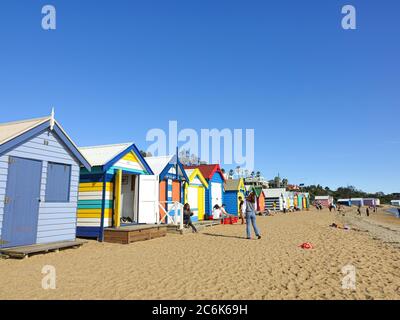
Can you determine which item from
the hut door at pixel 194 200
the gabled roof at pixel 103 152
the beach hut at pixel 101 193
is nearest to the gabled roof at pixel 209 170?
the hut door at pixel 194 200

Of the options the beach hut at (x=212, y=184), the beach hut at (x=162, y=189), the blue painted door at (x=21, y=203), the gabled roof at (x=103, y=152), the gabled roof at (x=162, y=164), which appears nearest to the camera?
the blue painted door at (x=21, y=203)

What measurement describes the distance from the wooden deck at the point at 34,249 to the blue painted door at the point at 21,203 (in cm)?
32

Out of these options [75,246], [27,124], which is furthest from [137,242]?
[27,124]

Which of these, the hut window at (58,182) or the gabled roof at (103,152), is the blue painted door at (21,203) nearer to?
the hut window at (58,182)

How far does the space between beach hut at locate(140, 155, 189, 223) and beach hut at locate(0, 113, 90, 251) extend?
3.49 metres

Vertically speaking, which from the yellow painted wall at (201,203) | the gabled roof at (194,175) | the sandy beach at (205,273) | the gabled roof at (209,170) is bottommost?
the sandy beach at (205,273)

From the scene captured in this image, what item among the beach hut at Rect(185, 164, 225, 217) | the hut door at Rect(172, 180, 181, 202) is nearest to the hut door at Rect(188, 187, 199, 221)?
the beach hut at Rect(185, 164, 225, 217)

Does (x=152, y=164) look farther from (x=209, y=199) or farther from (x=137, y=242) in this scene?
(x=209, y=199)

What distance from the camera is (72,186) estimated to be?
10.4 metres

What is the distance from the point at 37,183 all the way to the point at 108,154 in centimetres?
374

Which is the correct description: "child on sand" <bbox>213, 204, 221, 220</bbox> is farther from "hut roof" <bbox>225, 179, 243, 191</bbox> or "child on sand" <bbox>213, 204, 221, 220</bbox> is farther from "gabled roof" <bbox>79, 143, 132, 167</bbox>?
"gabled roof" <bbox>79, 143, 132, 167</bbox>

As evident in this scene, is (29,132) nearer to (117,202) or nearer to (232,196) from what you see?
(117,202)

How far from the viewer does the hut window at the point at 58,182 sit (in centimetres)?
950
